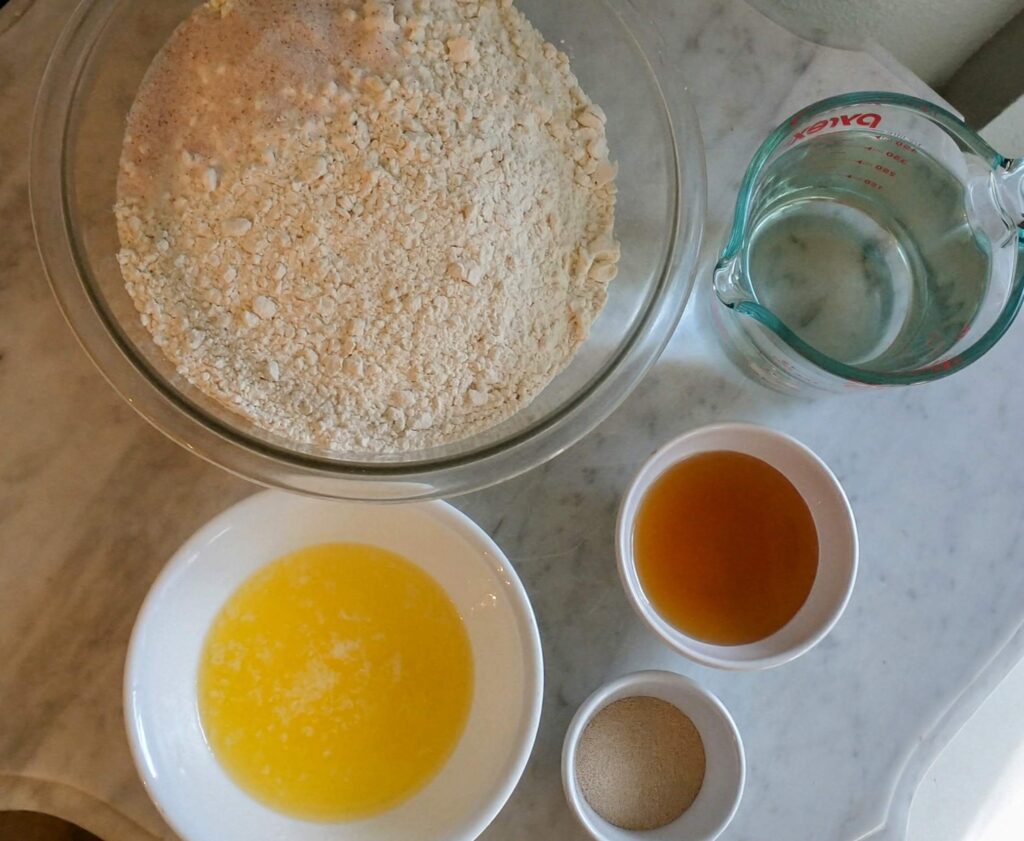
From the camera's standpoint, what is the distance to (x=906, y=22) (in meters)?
1.01

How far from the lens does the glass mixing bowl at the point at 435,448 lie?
0.75 meters

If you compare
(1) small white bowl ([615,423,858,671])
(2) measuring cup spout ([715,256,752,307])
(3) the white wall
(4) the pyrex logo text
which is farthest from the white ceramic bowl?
(3) the white wall

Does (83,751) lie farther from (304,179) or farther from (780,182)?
(780,182)

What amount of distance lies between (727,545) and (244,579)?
0.48 metres

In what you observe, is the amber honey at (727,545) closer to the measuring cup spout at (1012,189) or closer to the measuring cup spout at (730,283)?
the measuring cup spout at (730,283)

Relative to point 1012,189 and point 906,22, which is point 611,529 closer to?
point 1012,189

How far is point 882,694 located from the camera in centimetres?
97

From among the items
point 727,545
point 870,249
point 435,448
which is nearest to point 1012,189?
point 870,249

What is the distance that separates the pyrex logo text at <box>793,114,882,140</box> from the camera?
0.85 metres

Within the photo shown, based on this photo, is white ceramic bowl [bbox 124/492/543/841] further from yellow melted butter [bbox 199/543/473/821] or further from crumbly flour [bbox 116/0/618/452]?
crumbly flour [bbox 116/0/618/452]

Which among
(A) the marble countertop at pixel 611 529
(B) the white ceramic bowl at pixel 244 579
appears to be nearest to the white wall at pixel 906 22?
(A) the marble countertop at pixel 611 529

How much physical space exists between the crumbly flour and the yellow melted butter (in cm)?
20

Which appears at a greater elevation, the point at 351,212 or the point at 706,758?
the point at 351,212

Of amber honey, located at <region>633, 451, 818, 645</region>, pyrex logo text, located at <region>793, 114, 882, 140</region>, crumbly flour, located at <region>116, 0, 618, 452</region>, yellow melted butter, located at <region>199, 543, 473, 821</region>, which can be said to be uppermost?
pyrex logo text, located at <region>793, 114, 882, 140</region>
